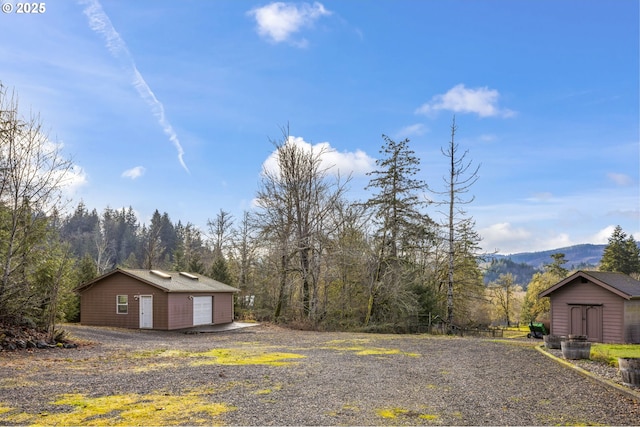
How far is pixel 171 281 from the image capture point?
80.4ft

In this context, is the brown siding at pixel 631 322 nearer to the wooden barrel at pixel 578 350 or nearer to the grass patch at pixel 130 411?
the wooden barrel at pixel 578 350

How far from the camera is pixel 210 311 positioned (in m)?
25.9

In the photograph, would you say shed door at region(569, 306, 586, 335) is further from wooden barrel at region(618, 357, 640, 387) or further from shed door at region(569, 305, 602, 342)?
wooden barrel at region(618, 357, 640, 387)

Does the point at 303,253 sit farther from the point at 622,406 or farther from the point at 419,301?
the point at 622,406

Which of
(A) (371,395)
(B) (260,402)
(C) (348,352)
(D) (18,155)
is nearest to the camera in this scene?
(B) (260,402)

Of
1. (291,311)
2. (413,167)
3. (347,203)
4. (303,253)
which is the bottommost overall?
(291,311)

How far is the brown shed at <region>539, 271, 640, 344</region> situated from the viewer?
786 inches

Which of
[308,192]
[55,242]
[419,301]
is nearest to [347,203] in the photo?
[308,192]

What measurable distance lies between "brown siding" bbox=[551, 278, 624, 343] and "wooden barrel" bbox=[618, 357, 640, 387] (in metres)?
13.7

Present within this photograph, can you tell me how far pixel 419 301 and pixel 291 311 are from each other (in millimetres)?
6939

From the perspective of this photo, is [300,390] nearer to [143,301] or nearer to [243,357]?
[243,357]

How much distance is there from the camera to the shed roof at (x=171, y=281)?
22.8 m

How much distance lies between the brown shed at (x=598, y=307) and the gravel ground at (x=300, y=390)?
9.02 meters

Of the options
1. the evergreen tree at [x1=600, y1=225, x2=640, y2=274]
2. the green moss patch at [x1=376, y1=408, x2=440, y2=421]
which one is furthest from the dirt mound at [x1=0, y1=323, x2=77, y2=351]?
the evergreen tree at [x1=600, y1=225, x2=640, y2=274]
